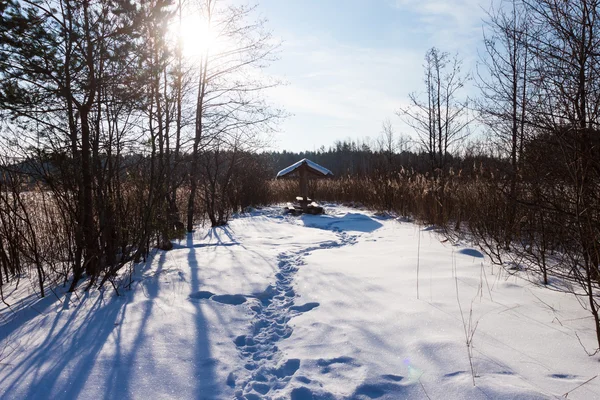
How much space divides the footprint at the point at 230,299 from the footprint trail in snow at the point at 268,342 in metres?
0.15

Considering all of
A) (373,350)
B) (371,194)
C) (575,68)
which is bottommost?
(373,350)

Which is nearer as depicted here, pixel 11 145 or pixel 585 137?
pixel 585 137

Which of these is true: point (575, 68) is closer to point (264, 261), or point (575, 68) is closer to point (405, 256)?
point (405, 256)

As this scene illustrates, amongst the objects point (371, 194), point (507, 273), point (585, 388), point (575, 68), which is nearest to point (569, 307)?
point (507, 273)

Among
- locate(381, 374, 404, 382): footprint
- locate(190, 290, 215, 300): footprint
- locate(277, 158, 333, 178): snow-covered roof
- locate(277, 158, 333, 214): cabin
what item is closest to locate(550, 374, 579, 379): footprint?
locate(381, 374, 404, 382): footprint

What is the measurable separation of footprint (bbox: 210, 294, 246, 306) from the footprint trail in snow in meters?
0.15

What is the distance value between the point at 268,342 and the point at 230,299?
83 cm

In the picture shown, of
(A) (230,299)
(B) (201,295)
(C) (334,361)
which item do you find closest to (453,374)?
(C) (334,361)

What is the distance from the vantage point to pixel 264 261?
4.34 meters

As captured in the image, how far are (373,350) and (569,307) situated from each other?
1.73 m

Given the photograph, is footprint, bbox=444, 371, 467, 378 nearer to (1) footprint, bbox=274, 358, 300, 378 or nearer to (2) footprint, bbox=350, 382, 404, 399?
(2) footprint, bbox=350, 382, 404, 399

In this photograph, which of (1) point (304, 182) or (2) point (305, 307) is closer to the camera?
(2) point (305, 307)

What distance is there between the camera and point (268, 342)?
226 centimetres

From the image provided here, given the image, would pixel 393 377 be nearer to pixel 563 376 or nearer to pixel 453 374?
pixel 453 374
